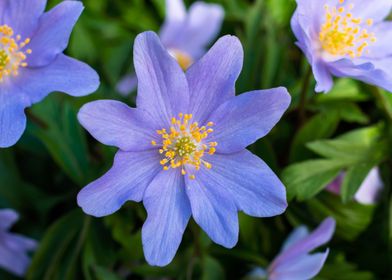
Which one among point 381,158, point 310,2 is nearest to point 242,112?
point 310,2

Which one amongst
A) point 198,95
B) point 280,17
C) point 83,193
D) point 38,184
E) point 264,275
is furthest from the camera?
point 280,17

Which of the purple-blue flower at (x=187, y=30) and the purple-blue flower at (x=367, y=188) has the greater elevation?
the purple-blue flower at (x=187, y=30)

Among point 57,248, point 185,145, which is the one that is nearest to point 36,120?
point 57,248

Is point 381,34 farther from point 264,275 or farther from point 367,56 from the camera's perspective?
point 264,275

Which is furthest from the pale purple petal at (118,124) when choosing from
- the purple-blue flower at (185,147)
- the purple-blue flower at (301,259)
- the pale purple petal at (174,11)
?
the pale purple petal at (174,11)

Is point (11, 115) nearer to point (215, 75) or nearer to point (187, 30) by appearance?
Result: point (215, 75)

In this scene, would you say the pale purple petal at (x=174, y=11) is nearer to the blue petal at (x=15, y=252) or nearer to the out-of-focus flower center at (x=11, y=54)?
the out-of-focus flower center at (x=11, y=54)

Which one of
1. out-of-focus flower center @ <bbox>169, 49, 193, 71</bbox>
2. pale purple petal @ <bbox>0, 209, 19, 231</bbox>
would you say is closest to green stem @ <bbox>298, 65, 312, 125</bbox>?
out-of-focus flower center @ <bbox>169, 49, 193, 71</bbox>
